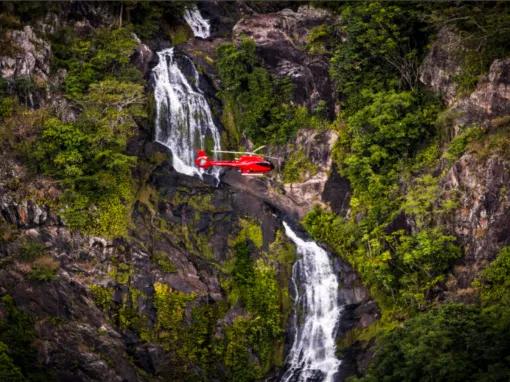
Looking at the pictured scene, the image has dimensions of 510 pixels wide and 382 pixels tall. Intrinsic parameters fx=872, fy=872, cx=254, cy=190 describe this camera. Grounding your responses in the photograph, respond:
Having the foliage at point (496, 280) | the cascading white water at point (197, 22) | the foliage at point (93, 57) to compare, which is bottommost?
the foliage at point (496, 280)

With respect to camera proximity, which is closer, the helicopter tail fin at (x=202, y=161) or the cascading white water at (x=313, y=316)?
the cascading white water at (x=313, y=316)

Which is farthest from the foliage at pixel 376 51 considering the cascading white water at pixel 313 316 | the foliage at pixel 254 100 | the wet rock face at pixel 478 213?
the cascading white water at pixel 313 316

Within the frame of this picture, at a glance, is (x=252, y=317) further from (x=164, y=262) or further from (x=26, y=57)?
(x=26, y=57)

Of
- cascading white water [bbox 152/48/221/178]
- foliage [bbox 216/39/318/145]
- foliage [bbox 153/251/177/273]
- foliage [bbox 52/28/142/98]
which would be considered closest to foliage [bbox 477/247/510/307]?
foliage [bbox 216/39/318/145]

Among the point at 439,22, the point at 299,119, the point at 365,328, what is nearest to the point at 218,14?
the point at 299,119

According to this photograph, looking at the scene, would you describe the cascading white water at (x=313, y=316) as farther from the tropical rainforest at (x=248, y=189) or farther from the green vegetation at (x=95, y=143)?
the green vegetation at (x=95, y=143)

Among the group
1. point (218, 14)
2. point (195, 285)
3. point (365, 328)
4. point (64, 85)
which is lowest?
point (365, 328)

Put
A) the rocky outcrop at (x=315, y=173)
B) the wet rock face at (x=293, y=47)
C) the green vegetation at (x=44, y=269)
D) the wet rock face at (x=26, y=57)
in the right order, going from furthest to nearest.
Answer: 1. the wet rock face at (x=293, y=47)
2. the rocky outcrop at (x=315, y=173)
3. the wet rock face at (x=26, y=57)
4. the green vegetation at (x=44, y=269)

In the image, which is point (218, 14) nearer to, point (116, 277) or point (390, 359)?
point (116, 277)

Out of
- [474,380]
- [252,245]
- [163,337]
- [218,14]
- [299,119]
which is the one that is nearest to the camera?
[474,380]
